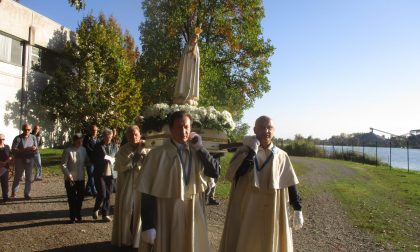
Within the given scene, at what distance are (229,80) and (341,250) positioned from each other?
23578mm

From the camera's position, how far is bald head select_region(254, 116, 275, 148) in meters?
4.94

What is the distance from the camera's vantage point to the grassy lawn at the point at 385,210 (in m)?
9.20

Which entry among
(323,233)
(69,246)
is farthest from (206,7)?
(69,246)

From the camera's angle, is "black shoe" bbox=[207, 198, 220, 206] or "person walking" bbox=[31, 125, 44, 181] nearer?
"black shoe" bbox=[207, 198, 220, 206]

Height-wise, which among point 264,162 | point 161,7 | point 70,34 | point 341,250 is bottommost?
point 341,250

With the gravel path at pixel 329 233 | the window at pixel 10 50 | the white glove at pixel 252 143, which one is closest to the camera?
the white glove at pixel 252 143

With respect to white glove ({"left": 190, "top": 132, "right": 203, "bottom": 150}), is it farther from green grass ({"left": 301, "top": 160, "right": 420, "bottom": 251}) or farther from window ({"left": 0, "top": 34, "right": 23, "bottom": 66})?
window ({"left": 0, "top": 34, "right": 23, "bottom": 66})

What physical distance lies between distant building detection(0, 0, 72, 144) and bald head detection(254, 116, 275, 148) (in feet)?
71.4

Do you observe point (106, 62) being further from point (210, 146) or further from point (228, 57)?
point (210, 146)

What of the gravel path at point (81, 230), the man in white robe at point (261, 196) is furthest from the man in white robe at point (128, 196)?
the man in white robe at point (261, 196)

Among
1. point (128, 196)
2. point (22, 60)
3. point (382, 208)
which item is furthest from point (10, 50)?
point (382, 208)

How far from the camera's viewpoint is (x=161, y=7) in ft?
93.1

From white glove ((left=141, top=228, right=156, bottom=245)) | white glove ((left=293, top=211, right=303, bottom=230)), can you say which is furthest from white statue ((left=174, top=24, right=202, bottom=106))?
white glove ((left=141, top=228, right=156, bottom=245))

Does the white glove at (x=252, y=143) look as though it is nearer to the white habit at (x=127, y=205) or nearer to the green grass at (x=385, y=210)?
the white habit at (x=127, y=205)
